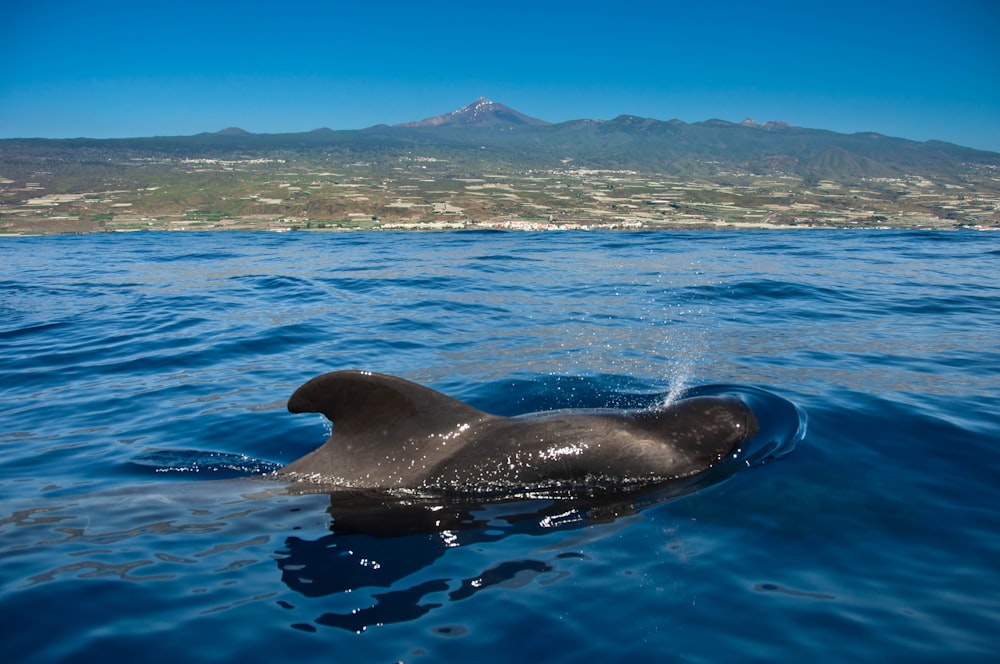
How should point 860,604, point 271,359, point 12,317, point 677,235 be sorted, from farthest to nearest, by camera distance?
point 677,235, point 12,317, point 271,359, point 860,604

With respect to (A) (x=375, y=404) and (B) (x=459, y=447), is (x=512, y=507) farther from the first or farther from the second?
(A) (x=375, y=404)

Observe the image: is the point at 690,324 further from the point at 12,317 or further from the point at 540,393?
the point at 12,317

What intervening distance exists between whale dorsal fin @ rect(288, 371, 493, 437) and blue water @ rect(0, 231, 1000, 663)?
78 centimetres

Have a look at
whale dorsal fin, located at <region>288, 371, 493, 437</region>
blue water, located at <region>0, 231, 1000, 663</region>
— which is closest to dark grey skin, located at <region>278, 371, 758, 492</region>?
whale dorsal fin, located at <region>288, 371, 493, 437</region>

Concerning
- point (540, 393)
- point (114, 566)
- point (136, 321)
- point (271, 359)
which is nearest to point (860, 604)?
point (114, 566)

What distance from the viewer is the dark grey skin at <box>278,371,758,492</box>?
6430 mm

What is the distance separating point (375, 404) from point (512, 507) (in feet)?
5.26

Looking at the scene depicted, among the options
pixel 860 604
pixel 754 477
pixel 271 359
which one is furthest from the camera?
pixel 271 359

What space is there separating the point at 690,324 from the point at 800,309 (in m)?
3.41

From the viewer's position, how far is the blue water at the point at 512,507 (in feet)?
13.9

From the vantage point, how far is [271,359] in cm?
1310

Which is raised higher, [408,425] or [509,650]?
[408,425]

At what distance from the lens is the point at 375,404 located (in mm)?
6543

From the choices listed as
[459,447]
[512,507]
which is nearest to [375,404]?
[459,447]
